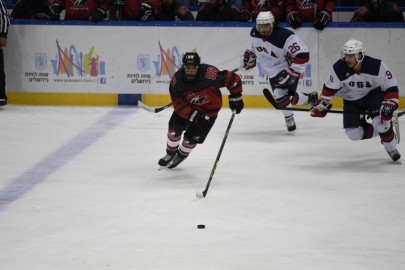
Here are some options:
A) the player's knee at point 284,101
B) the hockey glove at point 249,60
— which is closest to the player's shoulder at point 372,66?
the player's knee at point 284,101

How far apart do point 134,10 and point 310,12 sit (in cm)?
189

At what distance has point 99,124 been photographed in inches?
324

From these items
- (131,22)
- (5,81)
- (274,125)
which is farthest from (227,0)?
(5,81)

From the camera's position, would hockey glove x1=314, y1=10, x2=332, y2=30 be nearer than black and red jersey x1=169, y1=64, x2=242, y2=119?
No

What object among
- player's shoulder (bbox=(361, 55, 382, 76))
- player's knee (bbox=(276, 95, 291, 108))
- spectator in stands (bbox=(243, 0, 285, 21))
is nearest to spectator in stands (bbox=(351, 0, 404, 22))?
spectator in stands (bbox=(243, 0, 285, 21))

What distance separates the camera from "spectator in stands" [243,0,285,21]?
902cm

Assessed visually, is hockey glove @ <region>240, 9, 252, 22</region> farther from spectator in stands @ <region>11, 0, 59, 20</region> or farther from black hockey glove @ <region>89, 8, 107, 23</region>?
spectator in stands @ <region>11, 0, 59, 20</region>

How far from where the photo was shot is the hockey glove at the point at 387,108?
6156mm

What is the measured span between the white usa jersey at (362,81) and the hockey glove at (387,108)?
0.04 metres

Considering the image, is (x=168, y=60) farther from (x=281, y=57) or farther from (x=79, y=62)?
(x=281, y=57)

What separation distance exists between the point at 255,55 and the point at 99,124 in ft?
5.31

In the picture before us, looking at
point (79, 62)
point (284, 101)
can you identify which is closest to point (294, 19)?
point (284, 101)

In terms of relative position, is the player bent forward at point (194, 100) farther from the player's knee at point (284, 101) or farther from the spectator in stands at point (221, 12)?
the spectator in stands at point (221, 12)

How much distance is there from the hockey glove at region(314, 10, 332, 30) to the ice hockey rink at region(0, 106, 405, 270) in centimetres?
118
